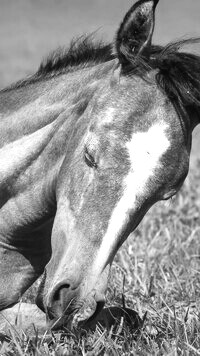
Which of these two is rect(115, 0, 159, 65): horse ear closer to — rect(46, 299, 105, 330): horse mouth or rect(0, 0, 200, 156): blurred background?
rect(46, 299, 105, 330): horse mouth

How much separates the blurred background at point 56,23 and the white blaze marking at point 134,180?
41.9 ft

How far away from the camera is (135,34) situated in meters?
3.48

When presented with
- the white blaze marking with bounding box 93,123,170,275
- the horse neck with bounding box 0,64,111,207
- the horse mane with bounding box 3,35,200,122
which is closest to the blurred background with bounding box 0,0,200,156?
the horse neck with bounding box 0,64,111,207

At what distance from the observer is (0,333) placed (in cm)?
367

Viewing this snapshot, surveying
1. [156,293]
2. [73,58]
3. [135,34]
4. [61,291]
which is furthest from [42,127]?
[156,293]

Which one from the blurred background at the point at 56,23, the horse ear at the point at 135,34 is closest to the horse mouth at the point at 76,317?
the horse ear at the point at 135,34

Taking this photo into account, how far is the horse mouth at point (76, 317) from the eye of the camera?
314cm

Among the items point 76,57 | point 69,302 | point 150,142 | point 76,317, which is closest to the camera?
point 69,302

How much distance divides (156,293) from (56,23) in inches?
792

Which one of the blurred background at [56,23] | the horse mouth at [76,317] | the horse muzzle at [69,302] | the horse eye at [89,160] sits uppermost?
the horse eye at [89,160]

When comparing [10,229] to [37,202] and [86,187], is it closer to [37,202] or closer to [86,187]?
[37,202]

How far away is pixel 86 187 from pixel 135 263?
190 cm

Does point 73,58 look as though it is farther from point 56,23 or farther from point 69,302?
point 56,23

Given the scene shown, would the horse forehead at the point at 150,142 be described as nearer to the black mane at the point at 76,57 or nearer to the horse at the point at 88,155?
the horse at the point at 88,155
